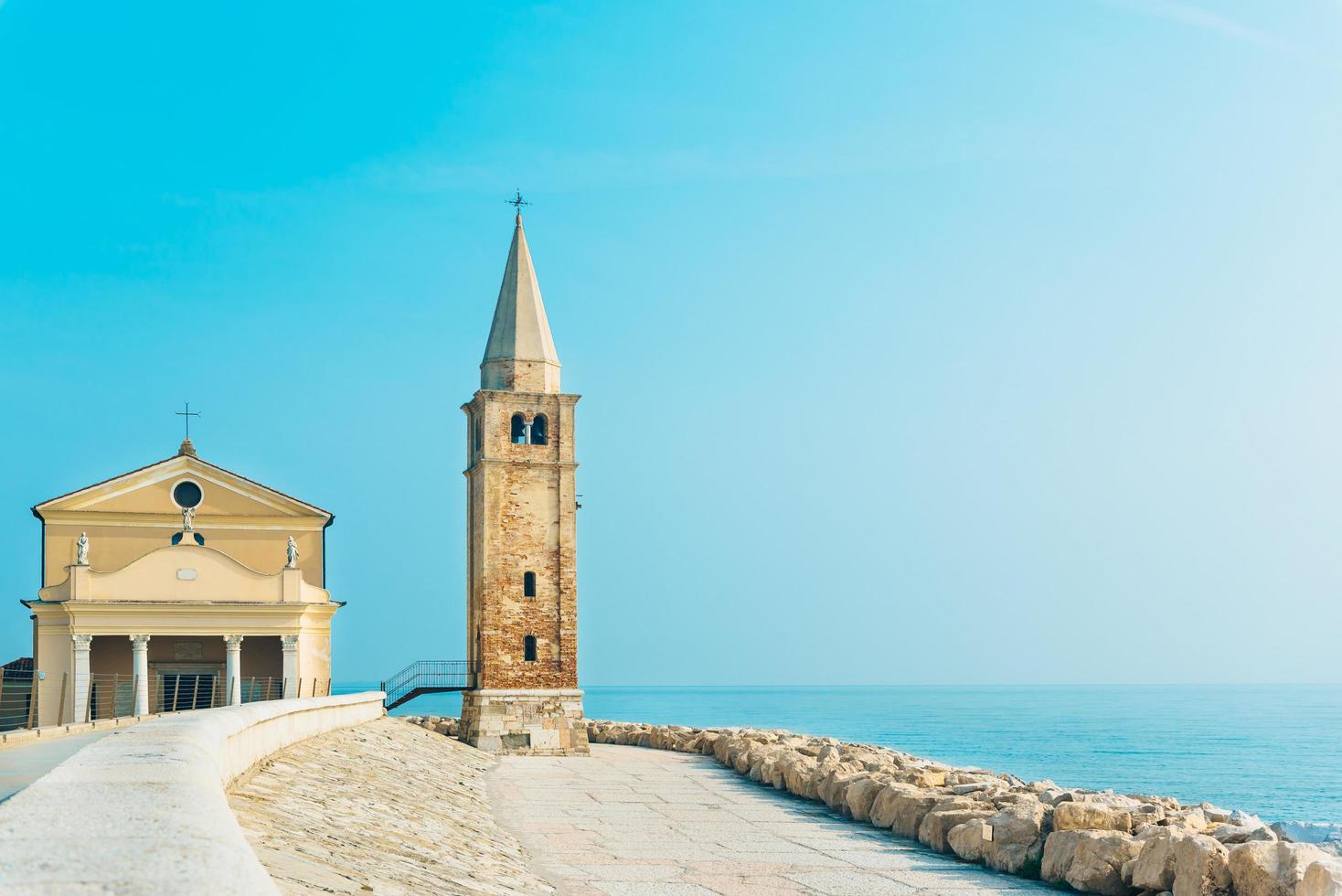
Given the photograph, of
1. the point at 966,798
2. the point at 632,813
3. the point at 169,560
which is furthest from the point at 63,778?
the point at 169,560

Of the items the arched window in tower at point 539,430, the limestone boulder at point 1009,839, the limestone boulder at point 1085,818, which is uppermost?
the arched window in tower at point 539,430

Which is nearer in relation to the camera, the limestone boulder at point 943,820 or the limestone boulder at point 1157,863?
the limestone boulder at point 1157,863

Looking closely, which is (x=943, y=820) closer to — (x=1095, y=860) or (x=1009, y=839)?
(x=1009, y=839)

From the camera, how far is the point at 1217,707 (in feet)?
427

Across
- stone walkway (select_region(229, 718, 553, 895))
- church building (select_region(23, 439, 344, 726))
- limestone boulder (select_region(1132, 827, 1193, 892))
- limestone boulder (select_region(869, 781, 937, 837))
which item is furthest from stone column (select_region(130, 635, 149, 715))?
limestone boulder (select_region(1132, 827, 1193, 892))

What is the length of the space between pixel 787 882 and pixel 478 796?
8.64 metres

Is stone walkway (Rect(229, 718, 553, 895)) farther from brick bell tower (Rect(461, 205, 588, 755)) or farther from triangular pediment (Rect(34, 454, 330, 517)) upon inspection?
triangular pediment (Rect(34, 454, 330, 517))

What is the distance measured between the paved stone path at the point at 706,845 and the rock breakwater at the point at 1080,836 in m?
0.28

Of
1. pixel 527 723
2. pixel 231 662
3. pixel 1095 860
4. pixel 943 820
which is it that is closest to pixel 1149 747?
pixel 527 723

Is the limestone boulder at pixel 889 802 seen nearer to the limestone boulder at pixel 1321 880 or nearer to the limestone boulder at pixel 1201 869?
the limestone boulder at pixel 1201 869

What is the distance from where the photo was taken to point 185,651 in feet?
104

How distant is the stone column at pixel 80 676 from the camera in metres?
29.5

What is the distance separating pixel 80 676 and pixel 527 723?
10099mm

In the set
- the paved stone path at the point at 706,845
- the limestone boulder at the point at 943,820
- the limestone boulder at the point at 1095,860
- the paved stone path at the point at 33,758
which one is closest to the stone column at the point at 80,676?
the paved stone path at the point at 706,845
